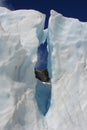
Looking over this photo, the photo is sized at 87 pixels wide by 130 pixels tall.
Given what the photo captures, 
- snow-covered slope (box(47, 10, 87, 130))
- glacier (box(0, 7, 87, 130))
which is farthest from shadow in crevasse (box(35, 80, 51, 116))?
snow-covered slope (box(47, 10, 87, 130))

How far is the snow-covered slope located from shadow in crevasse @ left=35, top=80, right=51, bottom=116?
14 centimetres

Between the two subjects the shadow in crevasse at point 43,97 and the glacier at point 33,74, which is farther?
the shadow in crevasse at point 43,97

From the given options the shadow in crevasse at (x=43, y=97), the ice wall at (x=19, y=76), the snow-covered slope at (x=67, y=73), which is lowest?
the shadow in crevasse at (x=43, y=97)

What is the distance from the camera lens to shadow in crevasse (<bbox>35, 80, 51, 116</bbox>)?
108 inches

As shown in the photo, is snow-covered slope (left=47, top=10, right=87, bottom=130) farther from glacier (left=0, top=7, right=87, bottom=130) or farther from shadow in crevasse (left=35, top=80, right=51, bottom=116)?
shadow in crevasse (left=35, top=80, right=51, bottom=116)

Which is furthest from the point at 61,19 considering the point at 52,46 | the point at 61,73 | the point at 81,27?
the point at 61,73

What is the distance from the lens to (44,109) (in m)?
2.74

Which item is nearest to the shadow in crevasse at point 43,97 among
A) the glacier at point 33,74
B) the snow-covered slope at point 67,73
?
the glacier at point 33,74

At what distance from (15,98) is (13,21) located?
3.14 ft

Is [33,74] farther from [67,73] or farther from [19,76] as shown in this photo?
[67,73]

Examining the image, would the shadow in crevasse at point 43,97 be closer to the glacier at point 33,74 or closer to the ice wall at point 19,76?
the glacier at point 33,74

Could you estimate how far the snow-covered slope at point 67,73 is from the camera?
248 centimetres

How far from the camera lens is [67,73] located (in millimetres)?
2783

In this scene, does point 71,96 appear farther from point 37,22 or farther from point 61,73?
point 37,22
